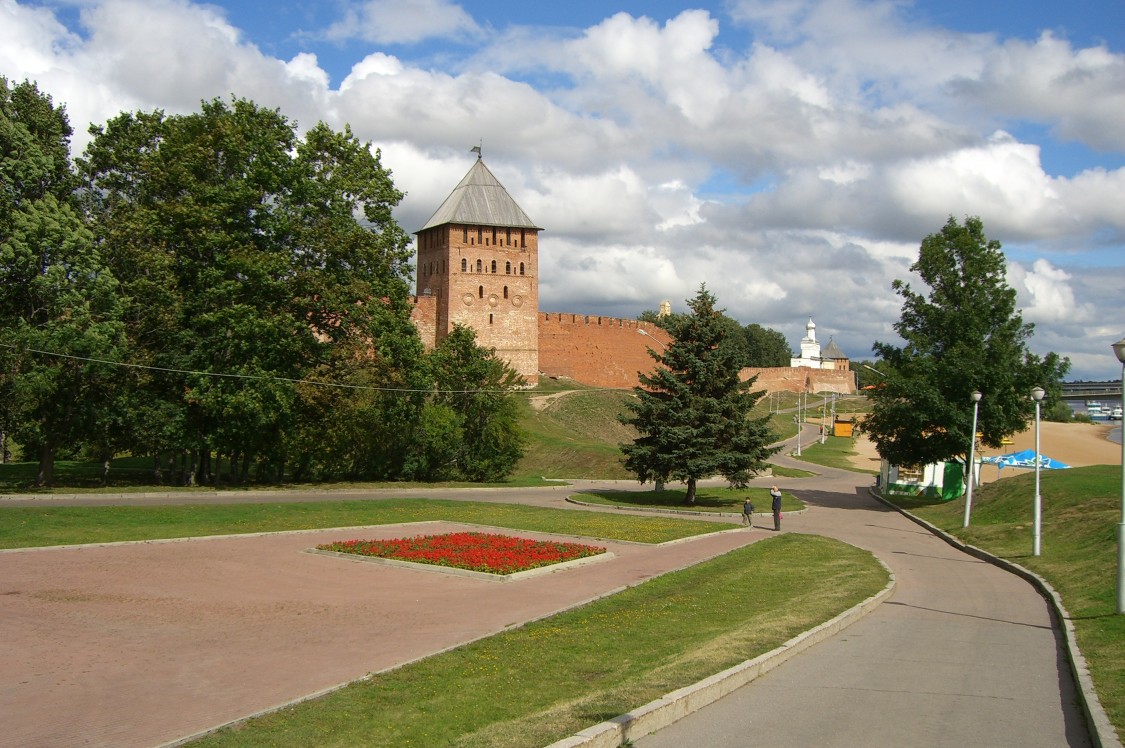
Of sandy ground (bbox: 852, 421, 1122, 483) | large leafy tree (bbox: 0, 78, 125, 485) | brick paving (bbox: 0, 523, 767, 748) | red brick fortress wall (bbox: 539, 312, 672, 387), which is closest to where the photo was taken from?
brick paving (bbox: 0, 523, 767, 748)

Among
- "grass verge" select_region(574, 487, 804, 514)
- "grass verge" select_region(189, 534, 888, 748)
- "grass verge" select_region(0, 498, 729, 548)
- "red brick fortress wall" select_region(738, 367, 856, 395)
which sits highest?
"red brick fortress wall" select_region(738, 367, 856, 395)

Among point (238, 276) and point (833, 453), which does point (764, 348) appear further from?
point (238, 276)

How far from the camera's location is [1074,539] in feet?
63.8

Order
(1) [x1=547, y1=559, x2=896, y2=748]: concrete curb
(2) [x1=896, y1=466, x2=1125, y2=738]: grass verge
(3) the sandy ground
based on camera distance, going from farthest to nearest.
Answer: (3) the sandy ground → (2) [x1=896, y1=466, x2=1125, y2=738]: grass verge → (1) [x1=547, y1=559, x2=896, y2=748]: concrete curb

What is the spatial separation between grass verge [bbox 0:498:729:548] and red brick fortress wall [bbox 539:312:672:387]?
42.2 metres

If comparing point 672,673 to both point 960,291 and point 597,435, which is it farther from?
point 597,435

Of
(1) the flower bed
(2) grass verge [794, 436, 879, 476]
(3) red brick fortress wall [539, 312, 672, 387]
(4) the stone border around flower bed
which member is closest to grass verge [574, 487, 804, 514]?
(1) the flower bed

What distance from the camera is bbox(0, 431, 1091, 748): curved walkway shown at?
279 inches

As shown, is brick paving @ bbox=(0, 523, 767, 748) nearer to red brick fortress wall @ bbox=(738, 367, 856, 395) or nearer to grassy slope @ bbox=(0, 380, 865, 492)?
grassy slope @ bbox=(0, 380, 865, 492)

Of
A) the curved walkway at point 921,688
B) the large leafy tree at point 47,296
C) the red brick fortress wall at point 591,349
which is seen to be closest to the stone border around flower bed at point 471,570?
the curved walkway at point 921,688

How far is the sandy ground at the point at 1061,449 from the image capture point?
168 feet

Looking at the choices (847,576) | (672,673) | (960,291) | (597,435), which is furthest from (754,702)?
(597,435)

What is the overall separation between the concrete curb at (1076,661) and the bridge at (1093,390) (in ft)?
220

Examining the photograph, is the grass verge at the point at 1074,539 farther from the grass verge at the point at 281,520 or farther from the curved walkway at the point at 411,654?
the grass verge at the point at 281,520
